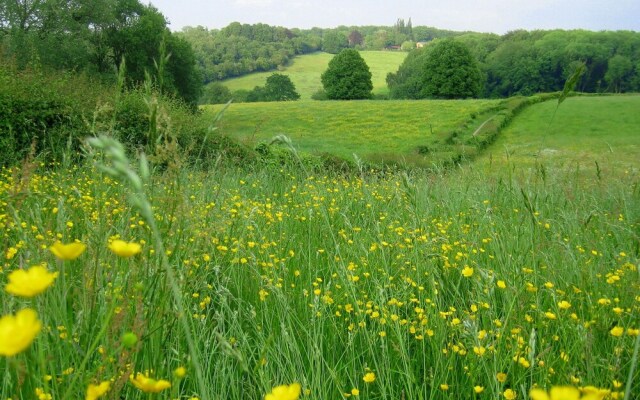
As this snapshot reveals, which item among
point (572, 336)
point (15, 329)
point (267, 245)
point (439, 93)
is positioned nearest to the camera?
point (15, 329)

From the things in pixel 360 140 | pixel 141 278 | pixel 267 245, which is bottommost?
pixel 360 140

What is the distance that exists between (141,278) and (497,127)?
3088 cm

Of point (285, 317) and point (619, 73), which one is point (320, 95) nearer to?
point (619, 73)

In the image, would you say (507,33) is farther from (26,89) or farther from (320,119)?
(26,89)

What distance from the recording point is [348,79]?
54094 millimetres

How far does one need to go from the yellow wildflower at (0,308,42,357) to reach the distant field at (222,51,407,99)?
64527 mm

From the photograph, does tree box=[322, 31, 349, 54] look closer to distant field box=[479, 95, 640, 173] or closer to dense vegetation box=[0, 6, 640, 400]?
distant field box=[479, 95, 640, 173]

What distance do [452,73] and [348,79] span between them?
430 inches

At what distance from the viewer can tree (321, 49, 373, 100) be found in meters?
54.3

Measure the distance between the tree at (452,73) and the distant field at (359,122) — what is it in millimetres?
13558

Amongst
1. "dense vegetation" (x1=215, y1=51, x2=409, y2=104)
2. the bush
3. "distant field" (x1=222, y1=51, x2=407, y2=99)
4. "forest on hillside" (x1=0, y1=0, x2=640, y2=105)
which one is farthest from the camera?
"distant field" (x1=222, y1=51, x2=407, y2=99)

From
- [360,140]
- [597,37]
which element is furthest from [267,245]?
[597,37]

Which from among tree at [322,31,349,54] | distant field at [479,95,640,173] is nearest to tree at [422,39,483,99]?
distant field at [479,95,640,173]

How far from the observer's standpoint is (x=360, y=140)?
95.9 ft
